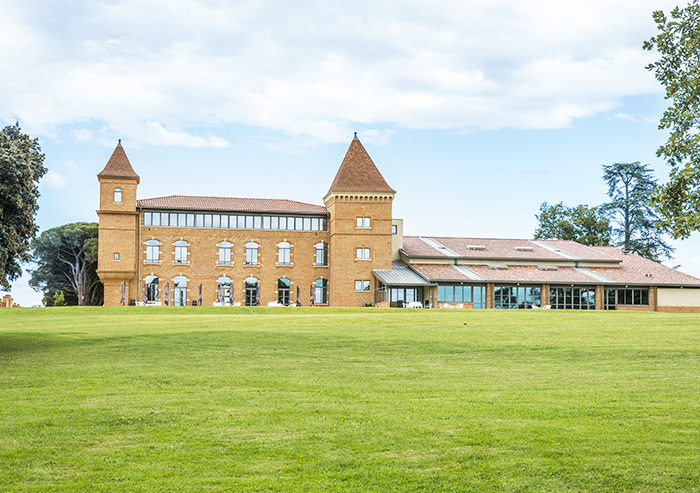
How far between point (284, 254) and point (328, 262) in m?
4.01

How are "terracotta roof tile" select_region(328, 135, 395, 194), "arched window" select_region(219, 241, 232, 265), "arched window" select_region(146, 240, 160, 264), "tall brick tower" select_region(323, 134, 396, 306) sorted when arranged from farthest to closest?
A: "arched window" select_region(219, 241, 232, 265) → "terracotta roof tile" select_region(328, 135, 395, 194) → "tall brick tower" select_region(323, 134, 396, 306) → "arched window" select_region(146, 240, 160, 264)

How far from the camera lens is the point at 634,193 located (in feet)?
251

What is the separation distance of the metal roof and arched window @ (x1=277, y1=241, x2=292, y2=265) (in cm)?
815

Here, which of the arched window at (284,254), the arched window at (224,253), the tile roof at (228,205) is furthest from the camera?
the arched window at (284,254)

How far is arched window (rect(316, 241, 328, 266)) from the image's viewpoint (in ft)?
213

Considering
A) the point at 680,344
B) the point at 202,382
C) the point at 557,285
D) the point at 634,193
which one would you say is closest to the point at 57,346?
the point at 202,382

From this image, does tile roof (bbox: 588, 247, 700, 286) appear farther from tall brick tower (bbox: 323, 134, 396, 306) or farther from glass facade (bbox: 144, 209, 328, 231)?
glass facade (bbox: 144, 209, 328, 231)

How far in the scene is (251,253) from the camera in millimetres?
63625

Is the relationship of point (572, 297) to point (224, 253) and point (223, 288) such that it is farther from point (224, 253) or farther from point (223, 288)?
point (224, 253)

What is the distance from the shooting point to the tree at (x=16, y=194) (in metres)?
20.3

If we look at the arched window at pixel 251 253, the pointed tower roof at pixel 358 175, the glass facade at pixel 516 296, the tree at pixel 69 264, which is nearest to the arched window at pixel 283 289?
the arched window at pixel 251 253

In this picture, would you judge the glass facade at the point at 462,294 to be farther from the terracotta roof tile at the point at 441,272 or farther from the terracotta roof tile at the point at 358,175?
the terracotta roof tile at the point at 358,175

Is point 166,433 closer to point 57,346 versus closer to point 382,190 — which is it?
point 57,346

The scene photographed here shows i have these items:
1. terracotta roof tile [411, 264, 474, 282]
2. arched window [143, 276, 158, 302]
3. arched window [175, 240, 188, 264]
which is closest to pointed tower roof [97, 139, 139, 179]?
arched window [175, 240, 188, 264]
